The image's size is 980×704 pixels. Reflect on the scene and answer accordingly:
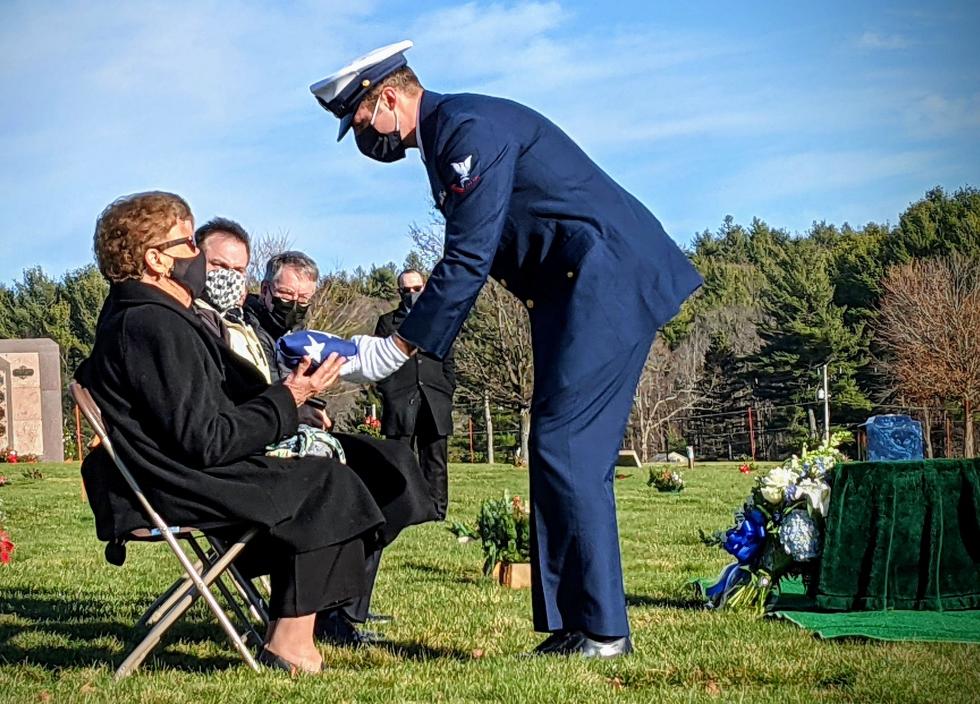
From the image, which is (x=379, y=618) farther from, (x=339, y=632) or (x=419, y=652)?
(x=419, y=652)

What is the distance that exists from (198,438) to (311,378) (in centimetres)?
42

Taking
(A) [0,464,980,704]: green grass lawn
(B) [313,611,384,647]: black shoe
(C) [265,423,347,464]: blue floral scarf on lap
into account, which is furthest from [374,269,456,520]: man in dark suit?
(C) [265,423,347,464]: blue floral scarf on lap

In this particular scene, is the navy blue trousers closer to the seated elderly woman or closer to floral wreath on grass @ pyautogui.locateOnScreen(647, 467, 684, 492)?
the seated elderly woman

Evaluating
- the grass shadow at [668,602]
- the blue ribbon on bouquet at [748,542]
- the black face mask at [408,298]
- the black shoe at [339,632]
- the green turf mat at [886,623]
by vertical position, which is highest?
the black face mask at [408,298]

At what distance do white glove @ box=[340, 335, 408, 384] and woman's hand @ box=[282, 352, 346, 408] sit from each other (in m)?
0.03

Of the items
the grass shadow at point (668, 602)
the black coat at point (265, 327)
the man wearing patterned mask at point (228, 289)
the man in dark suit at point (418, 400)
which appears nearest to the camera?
the man wearing patterned mask at point (228, 289)

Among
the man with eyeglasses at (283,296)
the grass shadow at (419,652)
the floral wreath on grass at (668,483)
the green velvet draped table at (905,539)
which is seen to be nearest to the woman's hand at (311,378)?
the grass shadow at (419,652)

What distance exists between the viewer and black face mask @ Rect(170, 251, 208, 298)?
4148 millimetres

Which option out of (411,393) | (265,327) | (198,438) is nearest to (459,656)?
(198,438)

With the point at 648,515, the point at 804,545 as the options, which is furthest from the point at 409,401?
the point at 804,545

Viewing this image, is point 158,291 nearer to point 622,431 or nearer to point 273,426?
point 273,426

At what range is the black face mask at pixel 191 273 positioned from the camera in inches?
163

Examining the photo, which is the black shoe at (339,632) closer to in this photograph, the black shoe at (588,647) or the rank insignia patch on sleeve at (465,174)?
the black shoe at (588,647)

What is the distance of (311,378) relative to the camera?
13.1 feet
